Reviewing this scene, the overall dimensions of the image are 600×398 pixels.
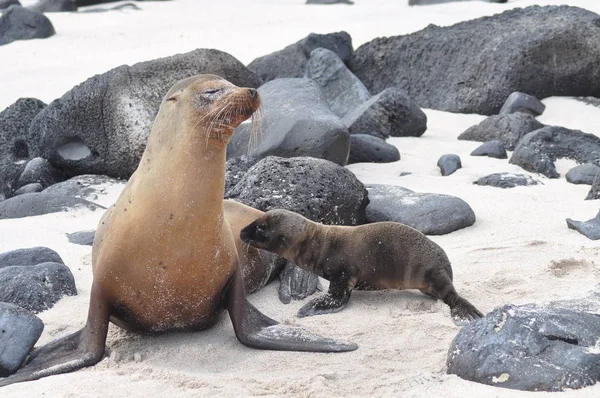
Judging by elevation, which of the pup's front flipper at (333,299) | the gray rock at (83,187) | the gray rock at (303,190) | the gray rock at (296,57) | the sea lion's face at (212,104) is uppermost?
the sea lion's face at (212,104)

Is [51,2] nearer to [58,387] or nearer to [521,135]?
[521,135]

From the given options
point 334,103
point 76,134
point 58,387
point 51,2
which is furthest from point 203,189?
point 51,2

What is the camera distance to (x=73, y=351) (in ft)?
13.4

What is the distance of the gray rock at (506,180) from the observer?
7367 mm

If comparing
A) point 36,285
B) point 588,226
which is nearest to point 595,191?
point 588,226

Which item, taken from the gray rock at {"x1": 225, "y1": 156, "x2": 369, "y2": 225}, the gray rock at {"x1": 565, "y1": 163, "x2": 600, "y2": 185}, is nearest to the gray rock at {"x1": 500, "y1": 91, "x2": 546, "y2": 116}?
the gray rock at {"x1": 565, "y1": 163, "x2": 600, "y2": 185}

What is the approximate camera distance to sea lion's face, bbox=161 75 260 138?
407cm

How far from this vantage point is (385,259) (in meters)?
5.11

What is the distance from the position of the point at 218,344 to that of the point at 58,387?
809 millimetres

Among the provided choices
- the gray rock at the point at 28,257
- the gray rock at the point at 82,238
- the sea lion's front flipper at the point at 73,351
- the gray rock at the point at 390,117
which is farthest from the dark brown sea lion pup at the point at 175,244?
the gray rock at the point at 390,117

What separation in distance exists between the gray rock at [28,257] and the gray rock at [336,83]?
18.1 ft

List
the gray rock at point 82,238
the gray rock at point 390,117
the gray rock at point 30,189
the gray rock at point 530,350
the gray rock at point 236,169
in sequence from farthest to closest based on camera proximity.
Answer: the gray rock at point 390,117 → the gray rock at point 30,189 → the gray rock at point 236,169 → the gray rock at point 82,238 → the gray rock at point 530,350

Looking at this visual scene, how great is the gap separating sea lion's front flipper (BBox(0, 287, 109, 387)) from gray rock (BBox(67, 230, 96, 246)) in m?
2.08

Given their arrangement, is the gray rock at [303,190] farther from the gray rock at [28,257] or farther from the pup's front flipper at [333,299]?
the gray rock at [28,257]
